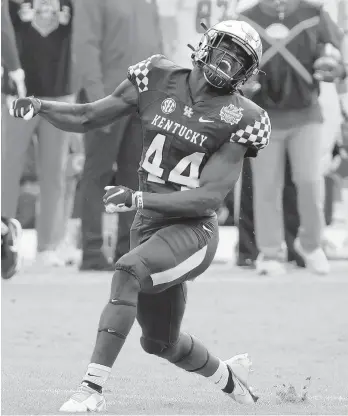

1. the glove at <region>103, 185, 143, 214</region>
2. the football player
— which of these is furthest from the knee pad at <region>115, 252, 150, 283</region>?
the glove at <region>103, 185, 143, 214</region>

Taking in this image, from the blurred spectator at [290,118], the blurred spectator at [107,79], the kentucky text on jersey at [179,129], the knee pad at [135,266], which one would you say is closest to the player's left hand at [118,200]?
the knee pad at [135,266]

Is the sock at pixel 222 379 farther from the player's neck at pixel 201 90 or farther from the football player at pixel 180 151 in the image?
the player's neck at pixel 201 90

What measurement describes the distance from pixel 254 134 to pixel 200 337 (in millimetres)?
3143

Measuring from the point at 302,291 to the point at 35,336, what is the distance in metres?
3.24

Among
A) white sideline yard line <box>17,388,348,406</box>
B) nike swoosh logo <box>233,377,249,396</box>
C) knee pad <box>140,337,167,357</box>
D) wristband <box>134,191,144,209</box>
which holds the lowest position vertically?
white sideline yard line <box>17,388,348,406</box>

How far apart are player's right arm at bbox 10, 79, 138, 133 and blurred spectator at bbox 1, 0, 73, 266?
223 inches

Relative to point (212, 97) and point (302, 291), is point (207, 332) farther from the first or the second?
point (212, 97)

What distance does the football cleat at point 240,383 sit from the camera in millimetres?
6863

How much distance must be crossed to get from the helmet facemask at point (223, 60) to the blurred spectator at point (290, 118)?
5983 millimetres

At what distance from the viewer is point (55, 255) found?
12.9m

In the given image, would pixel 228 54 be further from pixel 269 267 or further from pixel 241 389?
pixel 269 267

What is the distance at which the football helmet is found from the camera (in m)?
6.52

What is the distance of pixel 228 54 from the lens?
655 cm

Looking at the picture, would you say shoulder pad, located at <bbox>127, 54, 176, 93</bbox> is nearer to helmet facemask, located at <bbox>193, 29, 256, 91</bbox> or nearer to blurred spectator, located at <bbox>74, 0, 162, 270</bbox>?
helmet facemask, located at <bbox>193, 29, 256, 91</bbox>
